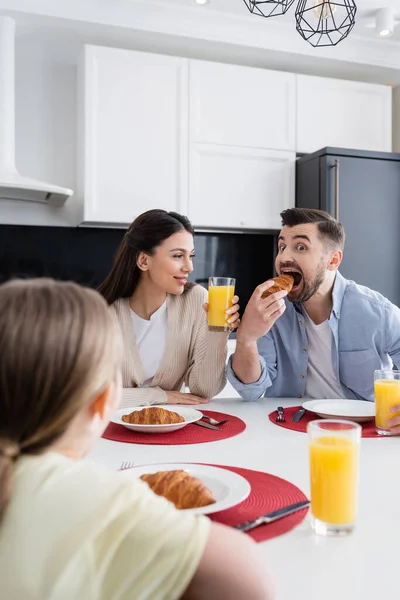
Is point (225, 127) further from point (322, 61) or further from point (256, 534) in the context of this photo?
point (256, 534)

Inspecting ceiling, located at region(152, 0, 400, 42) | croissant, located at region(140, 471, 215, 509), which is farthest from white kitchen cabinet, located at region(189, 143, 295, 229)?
croissant, located at region(140, 471, 215, 509)

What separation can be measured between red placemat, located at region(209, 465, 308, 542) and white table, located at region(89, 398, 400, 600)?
17 millimetres

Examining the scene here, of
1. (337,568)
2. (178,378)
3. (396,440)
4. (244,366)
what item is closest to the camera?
(337,568)

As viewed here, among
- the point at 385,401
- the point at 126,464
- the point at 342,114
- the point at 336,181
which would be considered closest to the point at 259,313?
the point at 385,401

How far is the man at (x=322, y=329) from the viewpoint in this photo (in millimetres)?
1861

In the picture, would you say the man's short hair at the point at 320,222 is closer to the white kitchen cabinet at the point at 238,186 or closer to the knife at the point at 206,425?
the knife at the point at 206,425

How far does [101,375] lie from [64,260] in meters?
2.93

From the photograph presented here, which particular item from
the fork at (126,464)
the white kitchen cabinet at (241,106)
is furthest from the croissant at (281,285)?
the white kitchen cabinet at (241,106)

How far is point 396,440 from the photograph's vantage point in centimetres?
128

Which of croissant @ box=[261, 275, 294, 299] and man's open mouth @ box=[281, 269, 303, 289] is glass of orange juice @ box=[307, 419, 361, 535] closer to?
croissant @ box=[261, 275, 294, 299]

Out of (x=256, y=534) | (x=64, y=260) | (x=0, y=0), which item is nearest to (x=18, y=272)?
(x=64, y=260)

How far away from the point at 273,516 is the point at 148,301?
51.6 inches

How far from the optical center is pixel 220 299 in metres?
1.68

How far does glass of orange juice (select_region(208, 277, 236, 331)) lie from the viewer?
1.67 m
